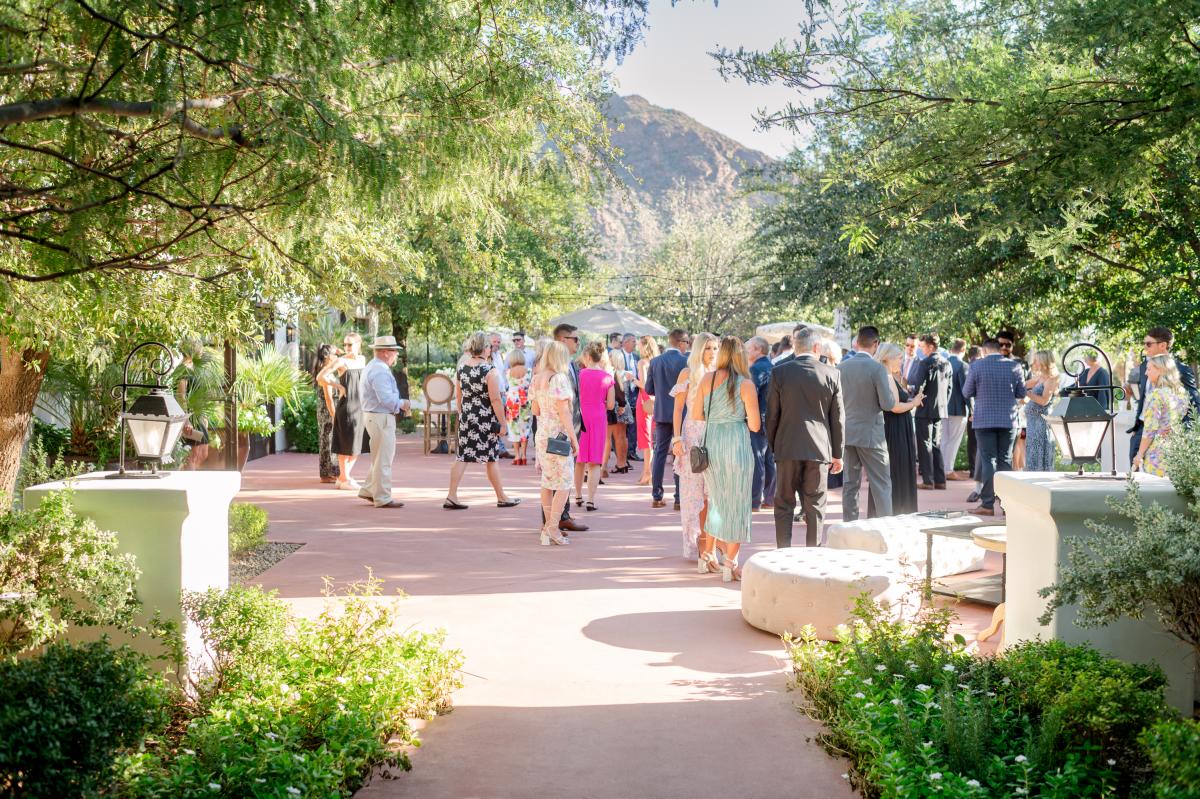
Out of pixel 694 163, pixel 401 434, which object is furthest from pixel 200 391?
pixel 694 163

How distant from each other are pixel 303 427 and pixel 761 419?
12221 mm

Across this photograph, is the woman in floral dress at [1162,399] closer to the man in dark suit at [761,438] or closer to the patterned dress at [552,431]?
the man in dark suit at [761,438]

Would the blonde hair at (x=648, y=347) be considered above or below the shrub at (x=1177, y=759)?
above

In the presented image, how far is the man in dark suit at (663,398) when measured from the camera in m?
12.6

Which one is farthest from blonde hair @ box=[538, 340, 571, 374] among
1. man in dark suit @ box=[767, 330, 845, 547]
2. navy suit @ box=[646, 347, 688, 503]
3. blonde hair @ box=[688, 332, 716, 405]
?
navy suit @ box=[646, 347, 688, 503]

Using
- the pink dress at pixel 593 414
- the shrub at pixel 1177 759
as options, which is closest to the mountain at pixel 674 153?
the pink dress at pixel 593 414

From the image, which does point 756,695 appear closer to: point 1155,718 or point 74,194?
point 1155,718

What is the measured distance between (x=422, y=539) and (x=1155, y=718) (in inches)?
294

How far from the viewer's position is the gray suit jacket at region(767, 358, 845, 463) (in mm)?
8469

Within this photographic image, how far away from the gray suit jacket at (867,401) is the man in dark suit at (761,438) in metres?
1.73

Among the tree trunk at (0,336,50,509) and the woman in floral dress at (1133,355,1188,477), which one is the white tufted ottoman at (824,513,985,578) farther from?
the tree trunk at (0,336,50,509)

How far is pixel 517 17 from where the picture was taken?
6.27 m

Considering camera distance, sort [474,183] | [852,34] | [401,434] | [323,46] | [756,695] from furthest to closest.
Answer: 1. [401,434]
2. [852,34]
3. [756,695]
4. [474,183]
5. [323,46]

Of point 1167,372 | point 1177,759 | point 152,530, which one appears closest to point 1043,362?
point 1167,372
